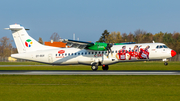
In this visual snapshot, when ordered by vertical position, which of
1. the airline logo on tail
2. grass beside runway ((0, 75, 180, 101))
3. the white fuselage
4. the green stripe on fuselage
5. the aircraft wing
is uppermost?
the airline logo on tail

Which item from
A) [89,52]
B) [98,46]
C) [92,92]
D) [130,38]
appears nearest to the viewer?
[92,92]

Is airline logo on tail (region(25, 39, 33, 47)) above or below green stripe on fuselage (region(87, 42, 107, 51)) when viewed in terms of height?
above

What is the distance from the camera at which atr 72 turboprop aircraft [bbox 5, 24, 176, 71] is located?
112 feet

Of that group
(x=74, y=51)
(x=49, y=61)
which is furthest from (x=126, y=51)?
(x=49, y=61)

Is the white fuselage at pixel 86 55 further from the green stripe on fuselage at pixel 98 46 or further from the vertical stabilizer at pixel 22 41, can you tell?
the vertical stabilizer at pixel 22 41

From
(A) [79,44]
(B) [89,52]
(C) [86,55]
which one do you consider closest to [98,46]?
(B) [89,52]

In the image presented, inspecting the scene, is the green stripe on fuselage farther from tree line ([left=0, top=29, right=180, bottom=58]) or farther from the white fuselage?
tree line ([left=0, top=29, right=180, bottom=58])

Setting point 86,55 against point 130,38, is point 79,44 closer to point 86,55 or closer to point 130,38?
point 86,55

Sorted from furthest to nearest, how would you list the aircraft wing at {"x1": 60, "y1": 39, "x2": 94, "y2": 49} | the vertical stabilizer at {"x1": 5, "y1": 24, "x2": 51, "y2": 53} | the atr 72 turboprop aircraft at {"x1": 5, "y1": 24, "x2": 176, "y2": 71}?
the vertical stabilizer at {"x1": 5, "y1": 24, "x2": 51, "y2": 53}, the aircraft wing at {"x1": 60, "y1": 39, "x2": 94, "y2": 49}, the atr 72 turboprop aircraft at {"x1": 5, "y1": 24, "x2": 176, "y2": 71}

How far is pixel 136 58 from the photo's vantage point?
34531 mm

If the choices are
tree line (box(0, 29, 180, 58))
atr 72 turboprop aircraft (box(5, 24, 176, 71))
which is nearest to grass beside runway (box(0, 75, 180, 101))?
atr 72 turboprop aircraft (box(5, 24, 176, 71))

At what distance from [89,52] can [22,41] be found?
11.1 metres

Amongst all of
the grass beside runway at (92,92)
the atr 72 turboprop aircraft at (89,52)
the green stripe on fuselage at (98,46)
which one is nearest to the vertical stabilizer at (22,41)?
the atr 72 turboprop aircraft at (89,52)

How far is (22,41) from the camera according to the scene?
128 ft
